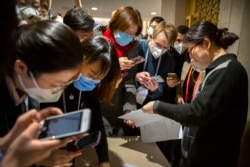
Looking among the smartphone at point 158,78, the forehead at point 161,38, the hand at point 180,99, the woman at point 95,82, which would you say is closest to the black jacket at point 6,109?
the woman at point 95,82

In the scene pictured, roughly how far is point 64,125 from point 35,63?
20 centimetres

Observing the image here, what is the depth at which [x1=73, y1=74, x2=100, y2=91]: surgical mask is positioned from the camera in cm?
104

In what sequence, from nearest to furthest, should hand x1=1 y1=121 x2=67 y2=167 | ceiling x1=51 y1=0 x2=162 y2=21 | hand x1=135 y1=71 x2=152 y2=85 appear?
hand x1=1 y1=121 x2=67 y2=167
hand x1=135 y1=71 x2=152 y2=85
ceiling x1=51 y1=0 x2=162 y2=21

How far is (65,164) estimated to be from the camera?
788 millimetres

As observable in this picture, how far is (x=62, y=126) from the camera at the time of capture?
0.53 metres

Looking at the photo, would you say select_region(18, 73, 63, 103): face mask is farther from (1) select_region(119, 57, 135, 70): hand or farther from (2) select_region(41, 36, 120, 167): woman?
(1) select_region(119, 57, 135, 70): hand

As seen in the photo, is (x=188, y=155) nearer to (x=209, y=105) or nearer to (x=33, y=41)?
(x=209, y=105)

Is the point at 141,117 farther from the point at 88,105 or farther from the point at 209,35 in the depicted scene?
the point at 209,35

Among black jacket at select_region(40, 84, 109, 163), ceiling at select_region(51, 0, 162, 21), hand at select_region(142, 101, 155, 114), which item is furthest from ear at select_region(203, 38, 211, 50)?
ceiling at select_region(51, 0, 162, 21)

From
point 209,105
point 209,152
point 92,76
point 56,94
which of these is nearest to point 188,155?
point 209,152

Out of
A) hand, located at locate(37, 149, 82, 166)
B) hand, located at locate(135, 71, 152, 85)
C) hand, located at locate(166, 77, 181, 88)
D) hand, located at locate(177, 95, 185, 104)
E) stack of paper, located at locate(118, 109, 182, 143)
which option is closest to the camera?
hand, located at locate(37, 149, 82, 166)

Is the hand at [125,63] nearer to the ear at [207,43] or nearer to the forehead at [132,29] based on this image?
the forehead at [132,29]

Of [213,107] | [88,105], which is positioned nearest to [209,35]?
[213,107]

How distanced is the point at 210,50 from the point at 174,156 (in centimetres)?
102
